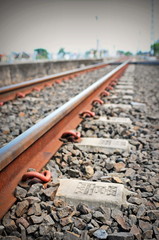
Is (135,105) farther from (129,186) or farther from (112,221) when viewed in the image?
(112,221)

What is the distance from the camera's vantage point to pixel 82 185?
158cm

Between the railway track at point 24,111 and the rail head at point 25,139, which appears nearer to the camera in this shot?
the rail head at point 25,139

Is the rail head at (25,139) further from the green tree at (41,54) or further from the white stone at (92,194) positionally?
the green tree at (41,54)

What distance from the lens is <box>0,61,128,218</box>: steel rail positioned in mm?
1484

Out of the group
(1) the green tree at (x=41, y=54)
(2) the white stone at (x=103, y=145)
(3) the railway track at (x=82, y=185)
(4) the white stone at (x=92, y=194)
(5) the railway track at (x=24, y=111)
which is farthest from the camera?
(1) the green tree at (x=41, y=54)

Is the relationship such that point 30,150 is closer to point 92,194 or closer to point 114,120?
point 92,194

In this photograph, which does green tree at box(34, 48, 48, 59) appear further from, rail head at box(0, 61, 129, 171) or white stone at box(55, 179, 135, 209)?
white stone at box(55, 179, 135, 209)

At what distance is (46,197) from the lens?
150 cm

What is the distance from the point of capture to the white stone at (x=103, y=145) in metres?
2.19

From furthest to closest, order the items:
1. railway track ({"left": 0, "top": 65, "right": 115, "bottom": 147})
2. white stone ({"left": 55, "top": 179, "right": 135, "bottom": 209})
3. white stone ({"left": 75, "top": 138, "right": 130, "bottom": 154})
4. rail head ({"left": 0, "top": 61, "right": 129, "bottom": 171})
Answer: railway track ({"left": 0, "top": 65, "right": 115, "bottom": 147})
white stone ({"left": 75, "top": 138, "right": 130, "bottom": 154})
rail head ({"left": 0, "top": 61, "right": 129, "bottom": 171})
white stone ({"left": 55, "top": 179, "right": 135, "bottom": 209})

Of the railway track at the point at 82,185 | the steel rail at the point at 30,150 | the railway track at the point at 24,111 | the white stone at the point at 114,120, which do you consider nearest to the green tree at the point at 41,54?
the railway track at the point at 24,111

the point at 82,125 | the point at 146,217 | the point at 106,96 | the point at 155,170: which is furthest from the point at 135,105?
the point at 146,217

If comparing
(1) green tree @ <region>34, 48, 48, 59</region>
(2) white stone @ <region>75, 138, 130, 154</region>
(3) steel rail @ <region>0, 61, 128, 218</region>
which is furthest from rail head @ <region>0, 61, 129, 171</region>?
(1) green tree @ <region>34, 48, 48, 59</region>

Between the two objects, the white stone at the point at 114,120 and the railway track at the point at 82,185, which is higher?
the white stone at the point at 114,120
